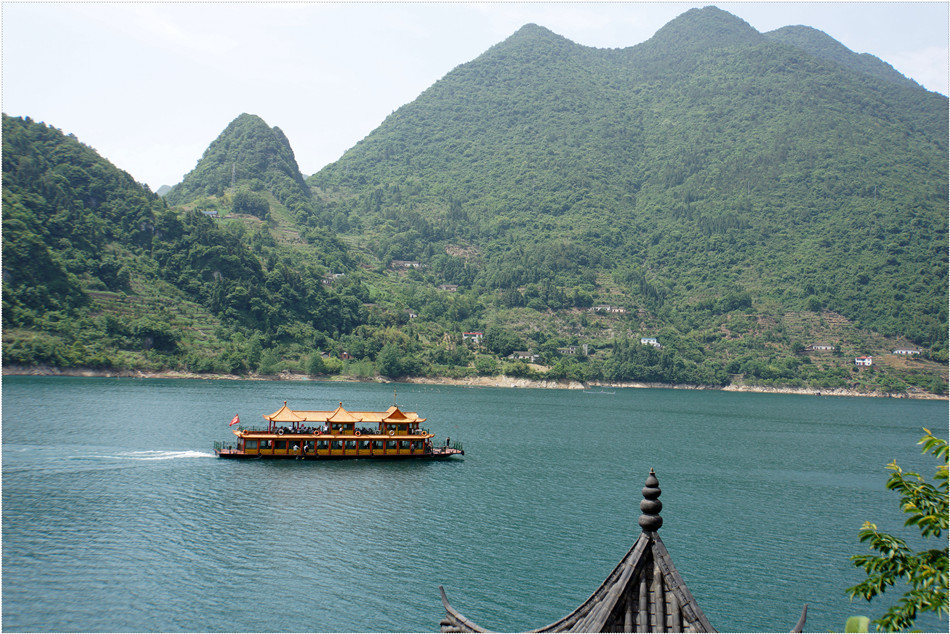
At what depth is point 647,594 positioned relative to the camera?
1028 cm

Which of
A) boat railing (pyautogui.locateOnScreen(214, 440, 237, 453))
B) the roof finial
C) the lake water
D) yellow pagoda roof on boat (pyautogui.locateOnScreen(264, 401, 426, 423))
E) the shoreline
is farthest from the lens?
the shoreline

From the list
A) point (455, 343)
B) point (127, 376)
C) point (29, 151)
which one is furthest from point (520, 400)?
point (29, 151)

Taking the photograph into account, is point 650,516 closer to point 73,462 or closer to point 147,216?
point 73,462

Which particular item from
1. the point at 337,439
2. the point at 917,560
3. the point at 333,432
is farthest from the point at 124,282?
the point at 917,560

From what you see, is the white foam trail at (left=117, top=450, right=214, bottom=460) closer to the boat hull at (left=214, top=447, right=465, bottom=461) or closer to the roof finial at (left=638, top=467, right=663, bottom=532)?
the boat hull at (left=214, top=447, right=465, bottom=461)

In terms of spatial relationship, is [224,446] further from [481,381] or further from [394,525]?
[481,381]

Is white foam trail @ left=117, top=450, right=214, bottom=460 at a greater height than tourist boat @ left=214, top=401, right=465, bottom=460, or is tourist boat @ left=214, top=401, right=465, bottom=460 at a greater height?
tourist boat @ left=214, top=401, right=465, bottom=460

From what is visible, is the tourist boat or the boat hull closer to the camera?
the boat hull

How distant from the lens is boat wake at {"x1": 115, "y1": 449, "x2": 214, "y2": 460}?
55.3 m

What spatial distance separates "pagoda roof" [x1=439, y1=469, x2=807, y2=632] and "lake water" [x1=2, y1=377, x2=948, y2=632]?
18.7 metres

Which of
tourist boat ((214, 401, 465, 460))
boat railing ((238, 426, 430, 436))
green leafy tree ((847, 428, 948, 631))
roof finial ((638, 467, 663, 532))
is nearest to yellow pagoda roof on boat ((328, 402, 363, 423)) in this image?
tourist boat ((214, 401, 465, 460))

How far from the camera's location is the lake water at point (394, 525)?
2869 centimetres

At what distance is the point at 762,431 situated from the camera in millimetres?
98938

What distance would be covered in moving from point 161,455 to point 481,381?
120 m
